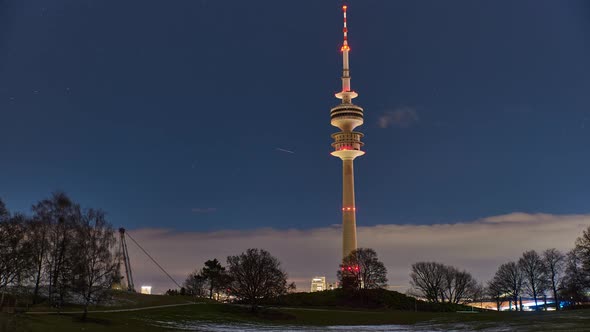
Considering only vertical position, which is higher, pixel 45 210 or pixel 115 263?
pixel 45 210

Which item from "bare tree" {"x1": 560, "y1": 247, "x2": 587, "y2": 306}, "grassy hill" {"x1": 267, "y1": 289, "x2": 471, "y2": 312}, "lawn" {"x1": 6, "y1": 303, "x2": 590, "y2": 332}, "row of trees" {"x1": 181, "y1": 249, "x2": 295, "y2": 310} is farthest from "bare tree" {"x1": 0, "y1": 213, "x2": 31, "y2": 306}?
"bare tree" {"x1": 560, "y1": 247, "x2": 587, "y2": 306}

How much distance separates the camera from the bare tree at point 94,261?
65.6 metres

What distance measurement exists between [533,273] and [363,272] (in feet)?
128

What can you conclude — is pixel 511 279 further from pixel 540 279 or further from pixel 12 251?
pixel 12 251

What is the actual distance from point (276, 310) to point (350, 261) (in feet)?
159

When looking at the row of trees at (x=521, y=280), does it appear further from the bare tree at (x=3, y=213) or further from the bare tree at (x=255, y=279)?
the bare tree at (x=3, y=213)

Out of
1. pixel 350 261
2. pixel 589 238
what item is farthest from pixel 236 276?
pixel 589 238

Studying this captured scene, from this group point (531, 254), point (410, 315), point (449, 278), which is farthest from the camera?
point (449, 278)

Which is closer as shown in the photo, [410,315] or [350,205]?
[410,315]

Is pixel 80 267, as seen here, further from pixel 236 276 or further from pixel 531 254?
pixel 531 254

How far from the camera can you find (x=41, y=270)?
77438mm

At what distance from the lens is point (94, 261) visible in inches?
2594

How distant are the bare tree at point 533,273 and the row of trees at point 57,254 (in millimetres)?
98493

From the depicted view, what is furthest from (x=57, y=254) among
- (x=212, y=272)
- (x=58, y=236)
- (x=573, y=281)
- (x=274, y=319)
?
(x=573, y=281)
